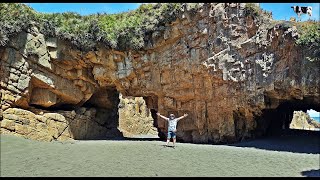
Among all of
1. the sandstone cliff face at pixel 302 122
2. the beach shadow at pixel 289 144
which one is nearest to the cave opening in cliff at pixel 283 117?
the beach shadow at pixel 289 144

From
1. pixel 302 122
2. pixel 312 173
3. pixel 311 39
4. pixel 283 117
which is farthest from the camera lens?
pixel 302 122

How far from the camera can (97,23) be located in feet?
68.6

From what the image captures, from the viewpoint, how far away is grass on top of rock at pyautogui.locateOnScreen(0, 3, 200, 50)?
19.5 meters

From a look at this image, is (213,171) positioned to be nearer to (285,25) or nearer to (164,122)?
(285,25)

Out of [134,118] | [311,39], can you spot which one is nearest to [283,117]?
[311,39]

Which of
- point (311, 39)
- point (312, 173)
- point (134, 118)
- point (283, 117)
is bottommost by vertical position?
point (312, 173)

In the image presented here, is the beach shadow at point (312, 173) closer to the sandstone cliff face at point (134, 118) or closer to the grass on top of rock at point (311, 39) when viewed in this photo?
the grass on top of rock at point (311, 39)

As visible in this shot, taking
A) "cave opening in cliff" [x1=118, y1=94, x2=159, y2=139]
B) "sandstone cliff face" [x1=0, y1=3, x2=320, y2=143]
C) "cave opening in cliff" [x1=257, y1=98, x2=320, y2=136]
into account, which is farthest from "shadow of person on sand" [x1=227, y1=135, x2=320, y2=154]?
"cave opening in cliff" [x1=118, y1=94, x2=159, y2=139]

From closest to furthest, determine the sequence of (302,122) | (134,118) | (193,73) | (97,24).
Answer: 1. (193,73)
2. (97,24)
3. (134,118)
4. (302,122)

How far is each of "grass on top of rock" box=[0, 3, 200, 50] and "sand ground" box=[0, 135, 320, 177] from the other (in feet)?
23.8

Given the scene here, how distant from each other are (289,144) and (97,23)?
1335 centimetres

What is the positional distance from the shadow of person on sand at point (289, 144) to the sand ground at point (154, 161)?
0.13ft

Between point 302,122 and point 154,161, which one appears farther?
point 302,122

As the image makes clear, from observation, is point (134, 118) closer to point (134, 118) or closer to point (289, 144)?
point (134, 118)
